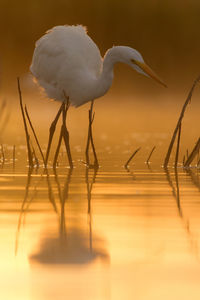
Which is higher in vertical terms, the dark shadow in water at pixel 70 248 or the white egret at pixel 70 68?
the white egret at pixel 70 68

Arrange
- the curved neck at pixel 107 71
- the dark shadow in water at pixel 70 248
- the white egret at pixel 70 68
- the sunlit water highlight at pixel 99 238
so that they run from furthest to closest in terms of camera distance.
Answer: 1. the white egret at pixel 70 68
2. the curved neck at pixel 107 71
3. the dark shadow in water at pixel 70 248
4. the sunlit water highlight at pixel 99 238

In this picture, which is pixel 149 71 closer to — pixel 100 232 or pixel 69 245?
pixel 100 232

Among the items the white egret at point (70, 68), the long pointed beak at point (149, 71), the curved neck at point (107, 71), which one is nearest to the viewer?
the long pointed beak at point (149, 71)

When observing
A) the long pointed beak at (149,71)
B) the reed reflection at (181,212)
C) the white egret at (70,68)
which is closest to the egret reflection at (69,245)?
the reed reflection at (181,212)

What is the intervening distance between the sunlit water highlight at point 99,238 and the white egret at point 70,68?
1939 millimetres

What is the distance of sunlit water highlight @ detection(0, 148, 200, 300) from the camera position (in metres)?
4.16

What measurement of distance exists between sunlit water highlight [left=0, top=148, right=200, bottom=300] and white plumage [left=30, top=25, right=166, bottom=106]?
78.2 inches

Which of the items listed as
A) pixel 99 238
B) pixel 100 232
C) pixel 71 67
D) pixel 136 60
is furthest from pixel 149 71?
pixel 99 238

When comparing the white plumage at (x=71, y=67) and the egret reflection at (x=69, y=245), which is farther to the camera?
the white plumage at (x=71, y=67)

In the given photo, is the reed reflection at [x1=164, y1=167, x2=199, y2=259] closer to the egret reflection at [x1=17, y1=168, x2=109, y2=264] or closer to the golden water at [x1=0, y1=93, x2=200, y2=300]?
the golden water at [x1=0, y1=93, x2=200, y2=300]

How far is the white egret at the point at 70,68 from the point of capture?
32.8ft

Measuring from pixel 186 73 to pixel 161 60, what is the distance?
93 centimetres

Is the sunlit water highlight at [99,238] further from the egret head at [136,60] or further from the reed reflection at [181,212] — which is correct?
the egret head at [136,60]

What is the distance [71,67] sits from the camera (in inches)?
405
